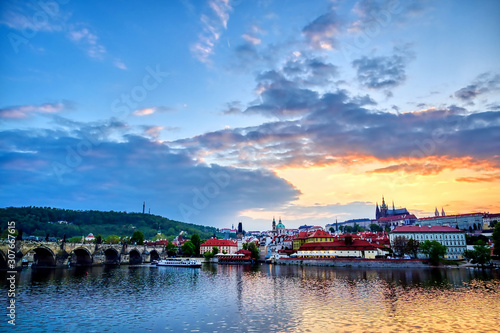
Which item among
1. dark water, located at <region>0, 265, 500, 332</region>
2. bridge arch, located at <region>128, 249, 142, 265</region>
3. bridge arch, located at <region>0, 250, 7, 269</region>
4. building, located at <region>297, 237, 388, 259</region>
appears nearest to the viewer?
dark water, located at <region>0, 265, 500, 332</region>

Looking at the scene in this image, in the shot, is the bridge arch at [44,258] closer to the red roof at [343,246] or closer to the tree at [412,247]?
the red roof at [343,246]

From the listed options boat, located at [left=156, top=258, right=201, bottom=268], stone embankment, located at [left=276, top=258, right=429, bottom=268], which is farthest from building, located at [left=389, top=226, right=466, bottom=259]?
boat, located at [left=156, top=258, right=201, bottom=268]

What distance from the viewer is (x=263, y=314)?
2812cm

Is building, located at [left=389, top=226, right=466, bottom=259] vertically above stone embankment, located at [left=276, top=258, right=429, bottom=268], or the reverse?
building, located at [left=389, top=226, right=466, bottom=259]

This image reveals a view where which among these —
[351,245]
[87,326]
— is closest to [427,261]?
[351,245]

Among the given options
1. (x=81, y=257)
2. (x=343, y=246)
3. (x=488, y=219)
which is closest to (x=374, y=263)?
(x=343, y=246)

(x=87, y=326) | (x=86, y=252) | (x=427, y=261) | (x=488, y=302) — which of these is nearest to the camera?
(x=87, y=326)

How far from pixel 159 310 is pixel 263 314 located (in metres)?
9.77

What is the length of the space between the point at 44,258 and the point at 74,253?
554 inches

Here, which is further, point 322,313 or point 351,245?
point 351,245

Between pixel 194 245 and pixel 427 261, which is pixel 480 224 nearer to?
pixel 427 261

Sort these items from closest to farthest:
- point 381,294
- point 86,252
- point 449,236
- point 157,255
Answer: point 381,294
point 86,252
point 449,236
point 157,255

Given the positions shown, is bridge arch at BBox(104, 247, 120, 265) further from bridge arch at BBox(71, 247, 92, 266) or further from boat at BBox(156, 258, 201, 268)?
boat at BBox(156, 258, 201, 268)

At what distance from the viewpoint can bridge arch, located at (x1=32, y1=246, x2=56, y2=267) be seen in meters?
82.3
